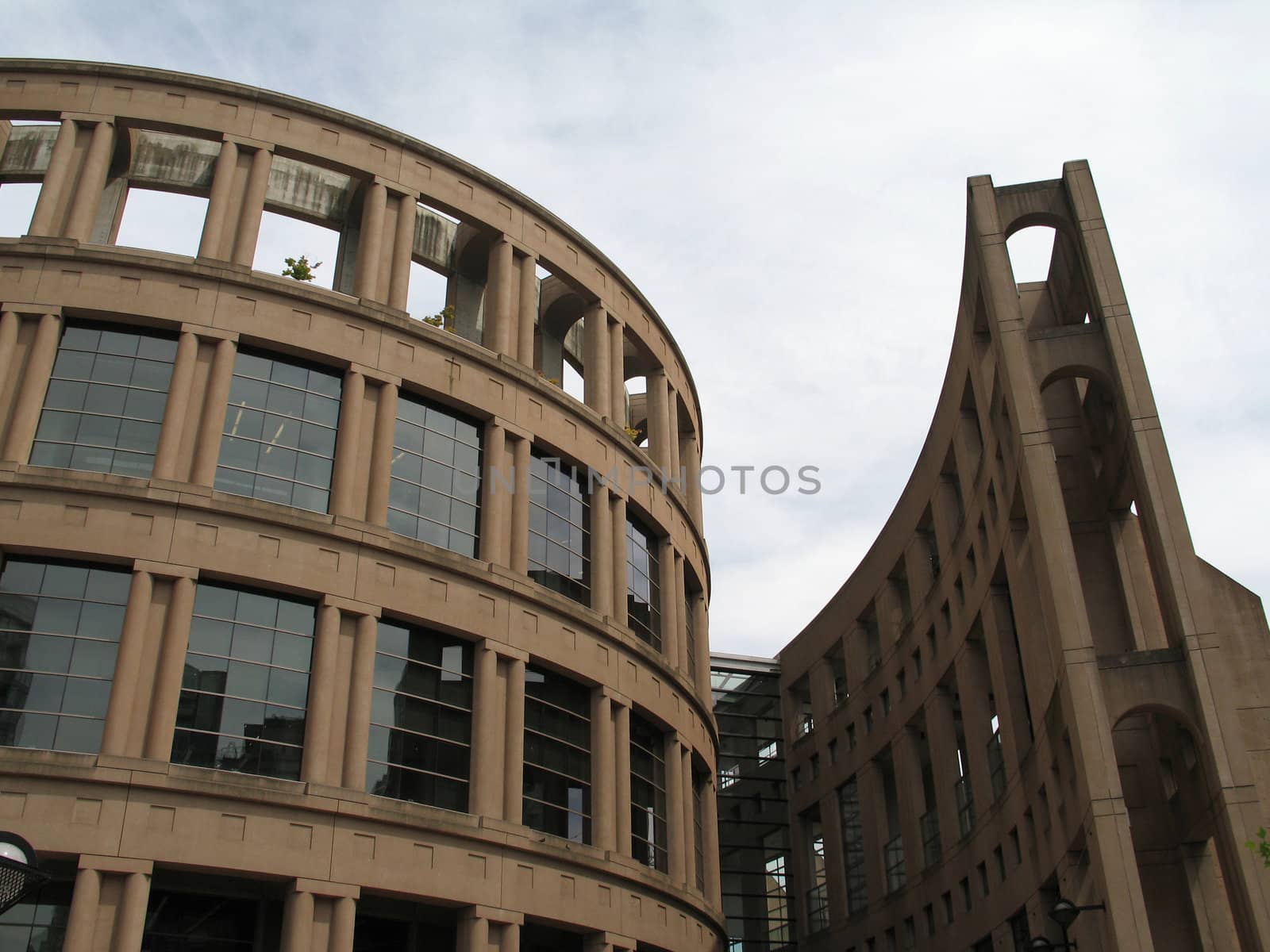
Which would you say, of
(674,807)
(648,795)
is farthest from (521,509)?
(674,807)

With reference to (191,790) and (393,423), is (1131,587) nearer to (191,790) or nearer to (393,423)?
(393,423)

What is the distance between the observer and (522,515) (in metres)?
27.8

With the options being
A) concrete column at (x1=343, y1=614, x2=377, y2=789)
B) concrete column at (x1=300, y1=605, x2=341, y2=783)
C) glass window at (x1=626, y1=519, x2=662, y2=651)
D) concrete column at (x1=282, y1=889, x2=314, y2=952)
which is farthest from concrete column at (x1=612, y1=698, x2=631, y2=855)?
concrete column at (x1=282, y1=889, x2=314, y2=952)

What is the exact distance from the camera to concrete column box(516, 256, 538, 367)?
1185 inches

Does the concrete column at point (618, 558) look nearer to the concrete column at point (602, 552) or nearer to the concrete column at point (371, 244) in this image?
the concrete column at point (602, 552)

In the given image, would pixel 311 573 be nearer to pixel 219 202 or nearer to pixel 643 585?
pixel 219 202

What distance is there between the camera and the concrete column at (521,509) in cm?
2736

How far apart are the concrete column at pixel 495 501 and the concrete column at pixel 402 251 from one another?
3.35 m

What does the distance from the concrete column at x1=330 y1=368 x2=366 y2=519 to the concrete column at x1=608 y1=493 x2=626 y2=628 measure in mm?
7029

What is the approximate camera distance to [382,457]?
25.7 meters

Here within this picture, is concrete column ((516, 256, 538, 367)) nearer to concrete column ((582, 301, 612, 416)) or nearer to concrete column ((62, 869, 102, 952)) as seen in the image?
concrete column ((582, 301, 612, 416))

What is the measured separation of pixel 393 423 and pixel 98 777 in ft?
29.9

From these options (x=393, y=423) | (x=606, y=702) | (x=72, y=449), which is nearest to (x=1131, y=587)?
(x=606, y=702)

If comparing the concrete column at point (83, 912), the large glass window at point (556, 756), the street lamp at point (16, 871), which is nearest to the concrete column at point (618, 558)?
the large glass window at point (556, 756)
